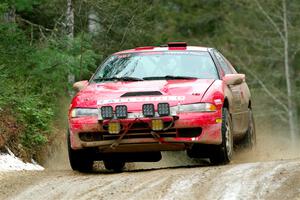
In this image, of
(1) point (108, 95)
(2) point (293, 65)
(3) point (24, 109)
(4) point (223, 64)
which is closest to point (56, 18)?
(3) point (24, 109)

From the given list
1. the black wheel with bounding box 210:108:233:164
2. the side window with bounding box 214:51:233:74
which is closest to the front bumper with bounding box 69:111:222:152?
the black wheel with bounding box 210:108:233:164

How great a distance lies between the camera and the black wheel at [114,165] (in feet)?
40.9

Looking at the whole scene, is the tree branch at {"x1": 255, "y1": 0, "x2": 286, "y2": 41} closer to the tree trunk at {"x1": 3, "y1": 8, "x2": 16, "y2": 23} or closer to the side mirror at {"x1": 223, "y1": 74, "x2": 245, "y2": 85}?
the tree trunk at {"x1": 3, "y1": 8, "x2": 16, "y2": 23}

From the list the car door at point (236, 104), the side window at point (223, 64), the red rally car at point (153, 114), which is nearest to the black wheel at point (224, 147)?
the red rally car at point (153, 114)

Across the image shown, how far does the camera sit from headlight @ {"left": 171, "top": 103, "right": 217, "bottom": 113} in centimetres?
1077

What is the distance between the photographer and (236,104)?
12.6m

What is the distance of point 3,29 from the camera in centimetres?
1644

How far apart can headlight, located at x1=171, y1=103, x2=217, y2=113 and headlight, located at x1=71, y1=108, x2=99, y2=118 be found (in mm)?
998

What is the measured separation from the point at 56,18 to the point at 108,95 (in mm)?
10275

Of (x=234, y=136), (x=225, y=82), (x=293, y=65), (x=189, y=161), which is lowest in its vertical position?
(x=293, y=65)

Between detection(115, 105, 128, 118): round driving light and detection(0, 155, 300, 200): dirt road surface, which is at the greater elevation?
detection(115, 105, 128, 118): round driving light

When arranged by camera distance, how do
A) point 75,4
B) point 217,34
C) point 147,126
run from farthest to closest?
point 217,34 < point 75,4 < point 147,126

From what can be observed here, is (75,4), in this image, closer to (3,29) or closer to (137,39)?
(137,39)

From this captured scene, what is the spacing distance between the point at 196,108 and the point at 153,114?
0.56 meters
